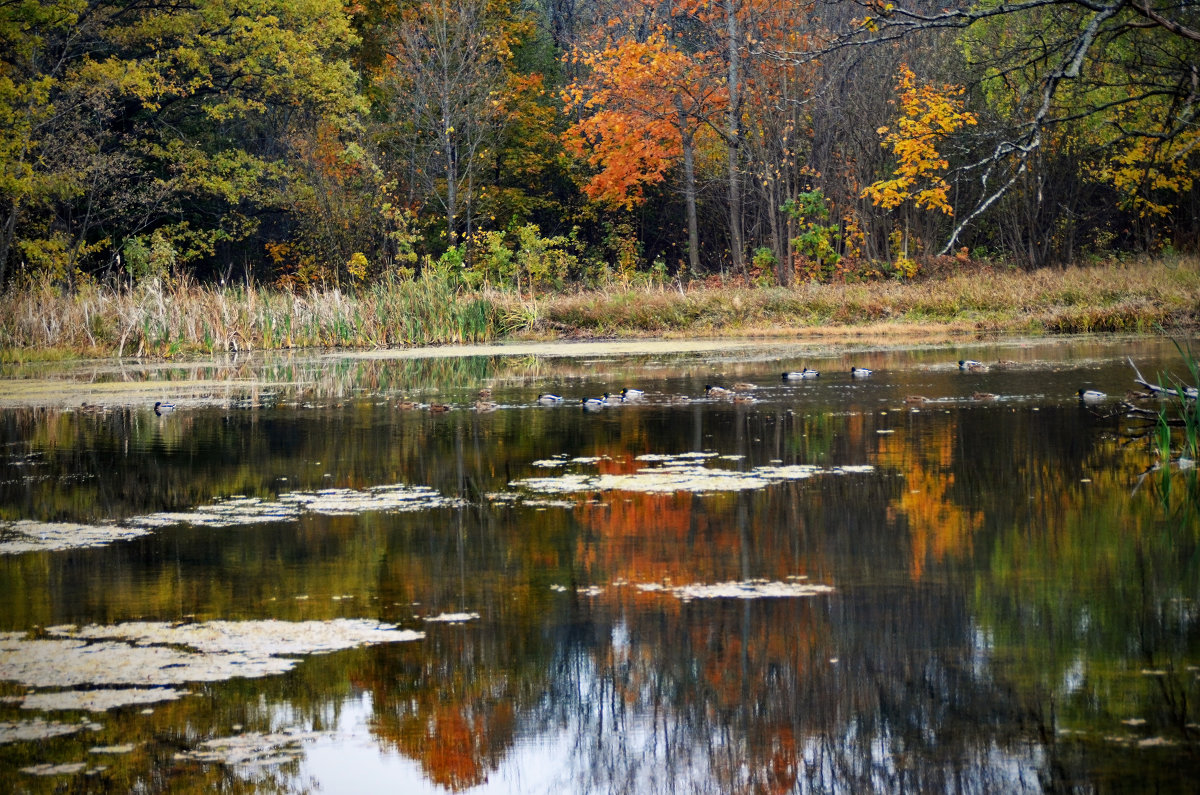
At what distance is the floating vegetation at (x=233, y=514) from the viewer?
647 cm

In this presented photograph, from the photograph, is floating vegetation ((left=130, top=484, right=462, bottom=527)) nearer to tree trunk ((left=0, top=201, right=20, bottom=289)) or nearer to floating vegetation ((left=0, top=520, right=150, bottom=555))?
floating vegetation ((left=0, top=520, right=150, bottom=555))

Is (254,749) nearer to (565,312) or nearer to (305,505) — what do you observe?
(305,505)

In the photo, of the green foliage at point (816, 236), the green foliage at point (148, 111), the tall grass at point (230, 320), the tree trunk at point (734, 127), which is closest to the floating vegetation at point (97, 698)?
the tall grass at point (230, 320)

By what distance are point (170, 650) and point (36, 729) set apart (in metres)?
0.75

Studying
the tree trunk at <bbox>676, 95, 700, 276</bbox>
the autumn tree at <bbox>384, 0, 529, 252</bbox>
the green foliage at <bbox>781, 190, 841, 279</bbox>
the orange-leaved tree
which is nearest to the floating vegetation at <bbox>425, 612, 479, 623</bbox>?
the green foliage at <bbox>781, 190, 841, 279</bbox>

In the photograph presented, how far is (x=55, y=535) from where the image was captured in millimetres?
6602

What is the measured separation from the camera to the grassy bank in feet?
69.6

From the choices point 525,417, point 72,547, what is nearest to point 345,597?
point 72,547

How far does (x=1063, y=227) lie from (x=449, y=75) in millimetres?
15844

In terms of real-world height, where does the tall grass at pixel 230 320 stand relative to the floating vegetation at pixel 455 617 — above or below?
above

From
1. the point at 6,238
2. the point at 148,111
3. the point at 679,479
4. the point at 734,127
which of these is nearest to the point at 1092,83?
the point at 679,479

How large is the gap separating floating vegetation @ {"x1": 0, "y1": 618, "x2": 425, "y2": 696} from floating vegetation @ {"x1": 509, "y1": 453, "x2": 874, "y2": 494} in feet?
9.37

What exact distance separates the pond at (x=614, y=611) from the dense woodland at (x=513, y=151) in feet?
59.5

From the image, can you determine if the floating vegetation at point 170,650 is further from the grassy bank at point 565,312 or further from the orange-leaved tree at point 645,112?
the orange-leaved tree at point 645,112
